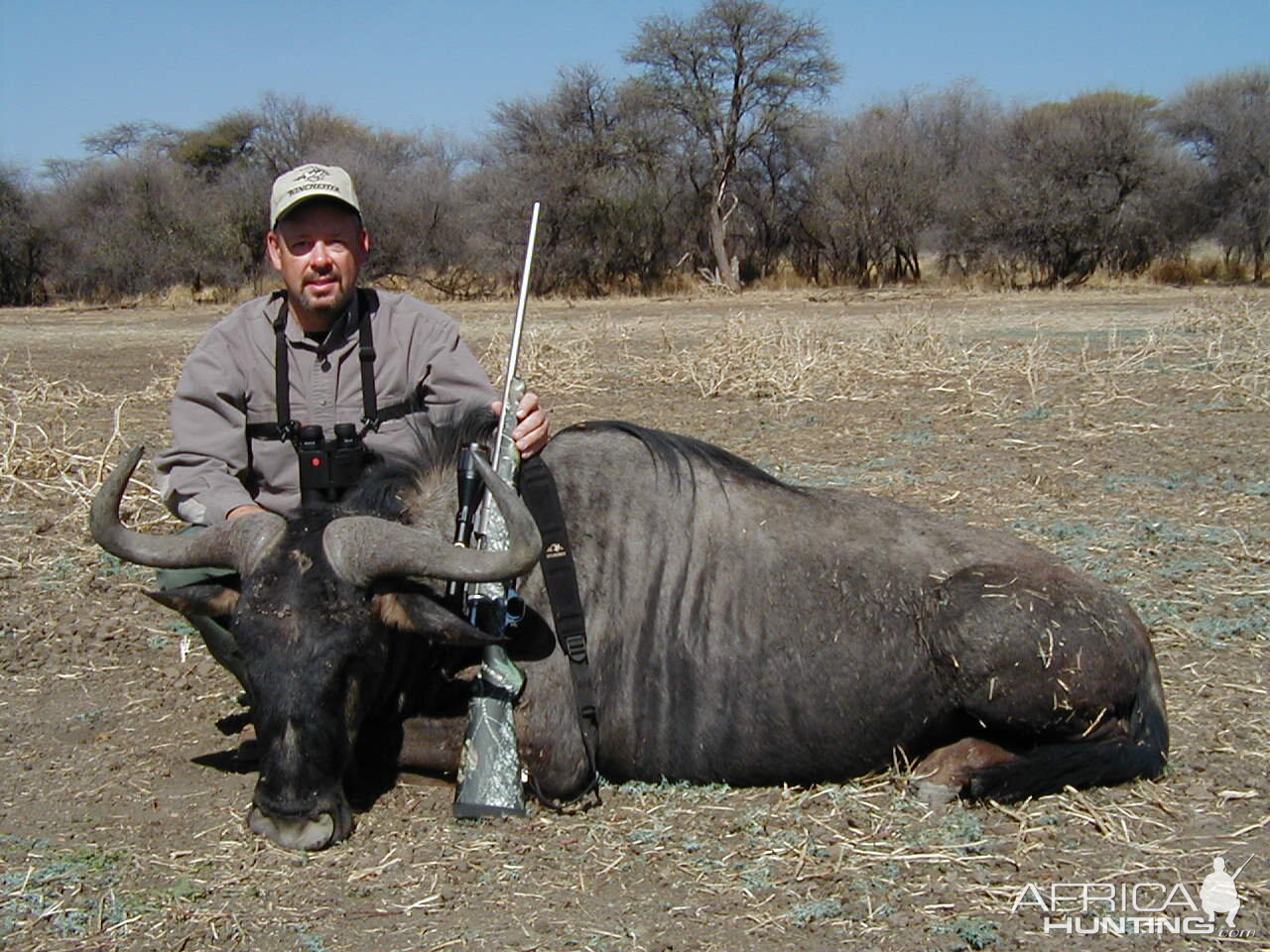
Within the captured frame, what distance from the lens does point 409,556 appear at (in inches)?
141

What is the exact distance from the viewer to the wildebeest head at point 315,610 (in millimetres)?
3520

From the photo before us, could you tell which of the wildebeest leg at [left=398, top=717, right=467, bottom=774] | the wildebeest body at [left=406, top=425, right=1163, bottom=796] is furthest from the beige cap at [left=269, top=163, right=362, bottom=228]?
the wildebeest leg at [left=398, top=717, right=467, bottom=774]

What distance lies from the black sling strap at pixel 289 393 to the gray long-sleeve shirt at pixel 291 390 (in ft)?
0.11

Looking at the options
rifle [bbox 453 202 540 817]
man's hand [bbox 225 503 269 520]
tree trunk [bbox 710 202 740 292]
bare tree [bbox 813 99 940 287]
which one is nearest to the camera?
rifle [bbox 453 202 540 817]

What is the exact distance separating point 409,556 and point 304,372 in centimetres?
126

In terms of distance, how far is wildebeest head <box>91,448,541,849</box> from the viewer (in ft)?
11.5

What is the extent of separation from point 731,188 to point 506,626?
3526 cm

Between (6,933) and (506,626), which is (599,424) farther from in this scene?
(6,933)

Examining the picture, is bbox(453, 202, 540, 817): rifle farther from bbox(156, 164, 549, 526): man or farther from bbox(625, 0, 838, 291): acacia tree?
bbox(625, 0, 838, 291): acacia tree

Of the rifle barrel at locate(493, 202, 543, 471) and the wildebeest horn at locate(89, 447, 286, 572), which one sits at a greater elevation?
the rifle barrel at locate(493, 202, 543, 471)

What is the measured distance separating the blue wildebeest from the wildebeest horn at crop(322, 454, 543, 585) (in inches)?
1.4

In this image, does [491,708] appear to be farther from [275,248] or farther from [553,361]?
[553,361]

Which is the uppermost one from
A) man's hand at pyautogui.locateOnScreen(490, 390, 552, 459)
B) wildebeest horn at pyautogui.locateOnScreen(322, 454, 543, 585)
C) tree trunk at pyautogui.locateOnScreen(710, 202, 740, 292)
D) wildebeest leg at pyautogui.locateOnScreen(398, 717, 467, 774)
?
tree trunk at pyautogui.locateOnScreen(710, 202, 740, 292)

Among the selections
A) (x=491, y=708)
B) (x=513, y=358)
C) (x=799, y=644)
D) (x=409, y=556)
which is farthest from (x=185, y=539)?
(x=799, y=644)
